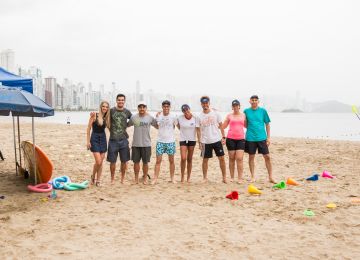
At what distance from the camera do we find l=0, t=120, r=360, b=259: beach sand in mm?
4012

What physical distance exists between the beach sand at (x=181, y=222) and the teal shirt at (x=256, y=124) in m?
1.05

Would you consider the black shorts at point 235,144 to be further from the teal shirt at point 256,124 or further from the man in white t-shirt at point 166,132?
the man in white t-shirt at point 166,132

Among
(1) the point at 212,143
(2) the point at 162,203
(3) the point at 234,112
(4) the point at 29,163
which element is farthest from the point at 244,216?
(4) the point at 29,163

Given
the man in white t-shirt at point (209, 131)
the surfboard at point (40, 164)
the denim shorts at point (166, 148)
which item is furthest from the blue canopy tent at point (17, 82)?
the man in white t-shirt at point (209, 131)

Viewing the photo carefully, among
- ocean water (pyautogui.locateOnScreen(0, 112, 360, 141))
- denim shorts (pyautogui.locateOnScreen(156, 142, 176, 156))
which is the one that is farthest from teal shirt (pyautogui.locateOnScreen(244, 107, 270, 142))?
ocean water (pyautogui.locateOnScreen(0, 112, 360, 141))

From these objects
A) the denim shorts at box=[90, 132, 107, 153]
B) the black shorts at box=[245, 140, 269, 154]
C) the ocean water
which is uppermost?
the denim shorts at box=[90, 132, 107, 153]

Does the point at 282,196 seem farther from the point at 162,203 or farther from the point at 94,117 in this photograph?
the point at 94,117

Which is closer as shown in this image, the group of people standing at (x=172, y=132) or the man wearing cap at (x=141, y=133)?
the group of people standing at (x=172, y=132)

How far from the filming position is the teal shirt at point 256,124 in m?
7.38

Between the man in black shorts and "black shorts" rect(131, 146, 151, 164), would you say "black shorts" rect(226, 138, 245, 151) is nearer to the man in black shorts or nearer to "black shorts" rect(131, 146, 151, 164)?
"black shorts" rect(131, 146, 151, 164)

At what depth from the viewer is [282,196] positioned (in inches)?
257

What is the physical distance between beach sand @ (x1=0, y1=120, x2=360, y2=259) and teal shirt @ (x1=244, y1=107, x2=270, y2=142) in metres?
1.05

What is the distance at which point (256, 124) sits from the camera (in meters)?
7.39

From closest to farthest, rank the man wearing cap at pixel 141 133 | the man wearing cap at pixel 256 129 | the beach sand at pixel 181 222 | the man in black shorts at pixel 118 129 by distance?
the beach sand at pixel 181 222, the man in black shorts at pixel 118 129, the man wearing cap at pixel 141 133, the man wearing cap at pixel 256 129
